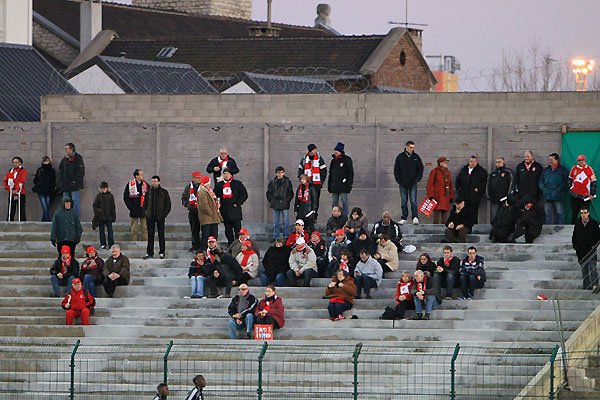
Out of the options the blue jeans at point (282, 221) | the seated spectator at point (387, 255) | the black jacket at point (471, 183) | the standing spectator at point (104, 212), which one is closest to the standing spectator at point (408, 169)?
the black jacket at point (471, 183)

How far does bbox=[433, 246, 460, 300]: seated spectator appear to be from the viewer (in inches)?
854

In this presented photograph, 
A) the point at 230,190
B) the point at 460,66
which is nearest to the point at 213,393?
the point at 230,190

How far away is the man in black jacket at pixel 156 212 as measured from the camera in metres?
24.3

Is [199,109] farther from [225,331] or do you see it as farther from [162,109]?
[225,331]

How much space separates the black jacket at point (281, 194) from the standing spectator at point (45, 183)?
5060mm

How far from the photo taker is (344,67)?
164 ft

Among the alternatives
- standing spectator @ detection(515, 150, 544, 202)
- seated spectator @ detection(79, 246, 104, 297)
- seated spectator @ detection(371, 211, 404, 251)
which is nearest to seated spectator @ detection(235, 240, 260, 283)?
seated spectator @ detection(371, 211, 404, 251)

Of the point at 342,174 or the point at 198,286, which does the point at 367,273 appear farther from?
the point at 342,174

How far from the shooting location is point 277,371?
19578 mm

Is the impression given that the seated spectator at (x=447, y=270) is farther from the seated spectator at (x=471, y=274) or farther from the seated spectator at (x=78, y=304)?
the seated spectator at (x=78, y=304)

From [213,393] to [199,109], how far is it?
34.2ft

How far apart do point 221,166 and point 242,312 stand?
15.1ft

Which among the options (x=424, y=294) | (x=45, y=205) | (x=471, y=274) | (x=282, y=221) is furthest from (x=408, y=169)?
(x=45, y=205)

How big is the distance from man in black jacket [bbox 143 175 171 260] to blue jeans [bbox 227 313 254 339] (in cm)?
368
